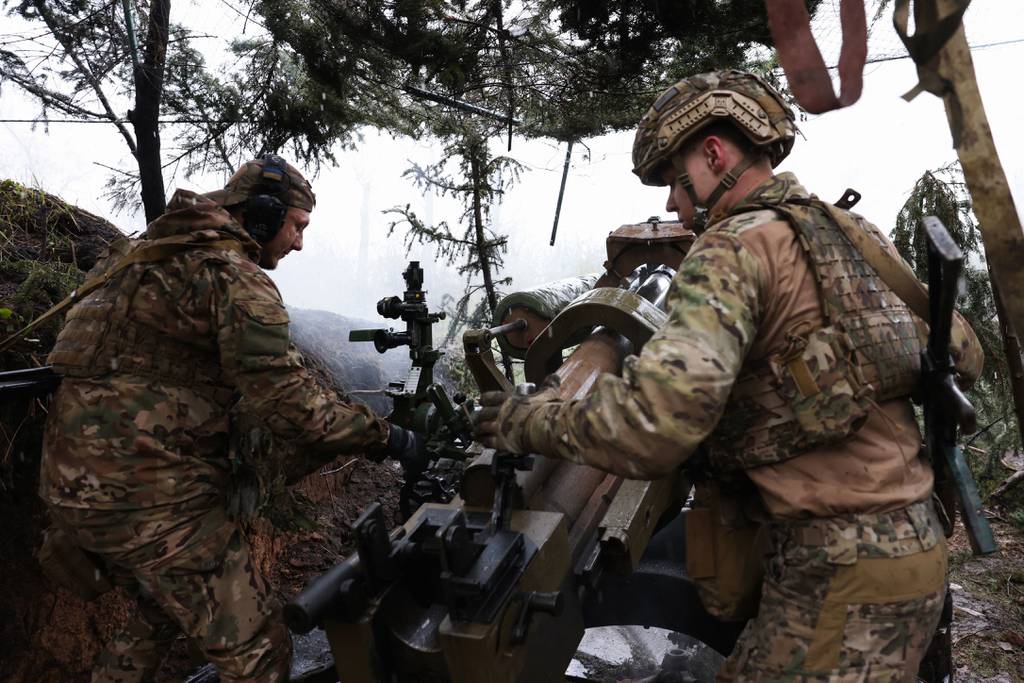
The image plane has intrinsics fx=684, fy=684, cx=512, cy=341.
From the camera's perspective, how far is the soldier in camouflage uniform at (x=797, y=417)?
185 cm

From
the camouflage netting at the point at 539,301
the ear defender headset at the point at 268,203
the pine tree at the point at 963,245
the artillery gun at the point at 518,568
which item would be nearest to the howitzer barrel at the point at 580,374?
the artillery gun at the point at 518,568

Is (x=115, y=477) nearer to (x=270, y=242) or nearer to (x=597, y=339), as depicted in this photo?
(x=270, y=242)

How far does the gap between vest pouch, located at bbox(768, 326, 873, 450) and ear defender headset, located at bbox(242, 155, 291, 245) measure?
8.19 ft

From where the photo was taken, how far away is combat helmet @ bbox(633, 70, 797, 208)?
217cm

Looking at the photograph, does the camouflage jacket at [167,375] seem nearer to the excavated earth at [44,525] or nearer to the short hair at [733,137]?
the excavated earth at [44,525]

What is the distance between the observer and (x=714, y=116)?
7.11 feet

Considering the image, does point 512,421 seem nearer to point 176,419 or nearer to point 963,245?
point 176,419

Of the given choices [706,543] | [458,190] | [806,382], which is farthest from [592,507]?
[458,190]

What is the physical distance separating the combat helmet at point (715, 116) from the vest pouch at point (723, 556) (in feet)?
3.73

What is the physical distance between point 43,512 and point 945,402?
4.23 metres

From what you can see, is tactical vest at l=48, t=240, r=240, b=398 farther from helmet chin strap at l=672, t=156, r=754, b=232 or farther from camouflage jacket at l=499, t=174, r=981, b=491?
helmet chin strap at l=672, t=156, r=754, b=232

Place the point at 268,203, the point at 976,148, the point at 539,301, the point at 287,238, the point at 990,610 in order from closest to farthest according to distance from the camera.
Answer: the point at 976,148
the point at 268,203
the point at 287,238
the point at 990,610
the point at 539,301

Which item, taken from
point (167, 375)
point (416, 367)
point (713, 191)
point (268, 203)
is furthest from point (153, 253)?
point (713, 191)

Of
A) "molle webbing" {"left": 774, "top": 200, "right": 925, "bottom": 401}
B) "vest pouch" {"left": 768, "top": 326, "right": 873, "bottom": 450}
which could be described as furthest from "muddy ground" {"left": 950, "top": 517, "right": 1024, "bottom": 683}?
"vest pouch" {"left": 768, "top": 326, "right": 873, "bottom": 450}
